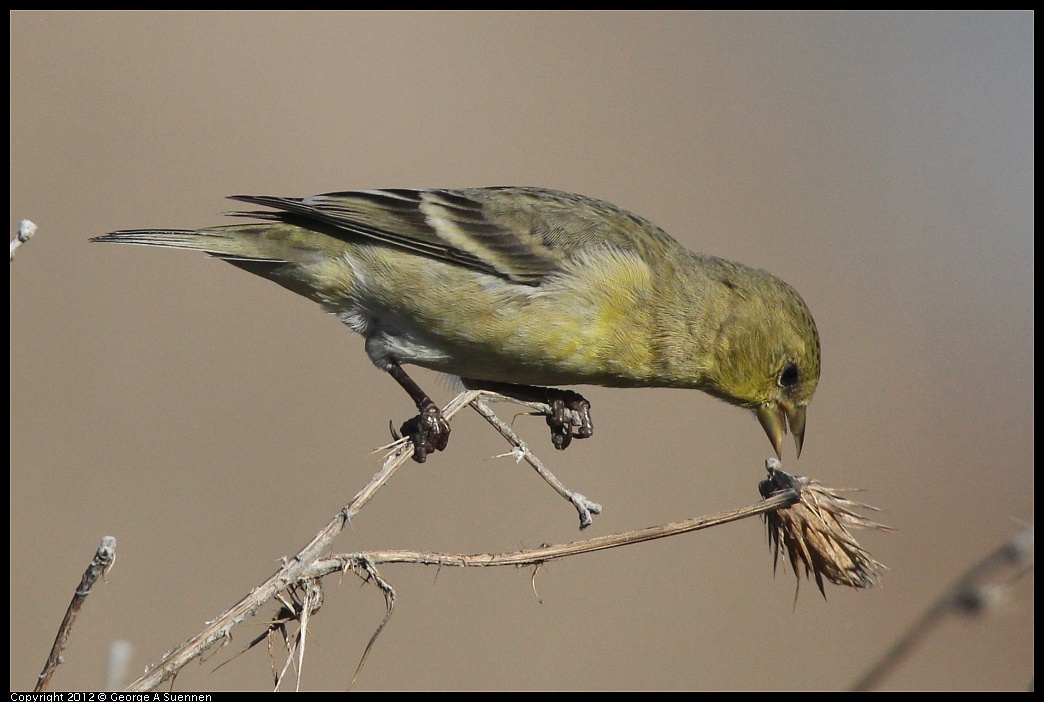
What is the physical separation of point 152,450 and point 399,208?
419cm

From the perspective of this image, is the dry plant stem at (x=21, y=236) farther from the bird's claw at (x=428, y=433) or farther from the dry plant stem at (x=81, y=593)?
the bird's claw at (x=428, y=433)

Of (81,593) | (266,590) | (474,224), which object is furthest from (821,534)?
(474,224)

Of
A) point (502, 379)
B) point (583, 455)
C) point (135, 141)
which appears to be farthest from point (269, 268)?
point (135, 141)

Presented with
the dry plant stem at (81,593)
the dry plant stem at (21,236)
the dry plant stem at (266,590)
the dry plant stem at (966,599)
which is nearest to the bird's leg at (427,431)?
the dry plant stem at (266,590)

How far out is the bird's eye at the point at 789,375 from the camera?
472 centimetres

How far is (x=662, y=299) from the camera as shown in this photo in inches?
187

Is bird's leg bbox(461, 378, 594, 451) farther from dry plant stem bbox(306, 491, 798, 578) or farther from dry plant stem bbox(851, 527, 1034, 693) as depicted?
dry plant stem bbox(851, 527, 1034, 693)

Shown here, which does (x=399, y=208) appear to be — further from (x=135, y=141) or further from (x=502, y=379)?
(x=135, y=141)

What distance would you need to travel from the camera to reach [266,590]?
7.95 ft

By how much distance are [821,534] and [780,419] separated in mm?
2210

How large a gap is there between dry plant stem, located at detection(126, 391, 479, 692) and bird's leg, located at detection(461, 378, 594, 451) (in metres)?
2.08

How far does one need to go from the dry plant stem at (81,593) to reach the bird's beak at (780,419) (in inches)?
136

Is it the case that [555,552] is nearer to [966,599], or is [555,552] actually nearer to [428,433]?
[966,599]

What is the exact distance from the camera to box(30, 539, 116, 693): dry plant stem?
200 cm
